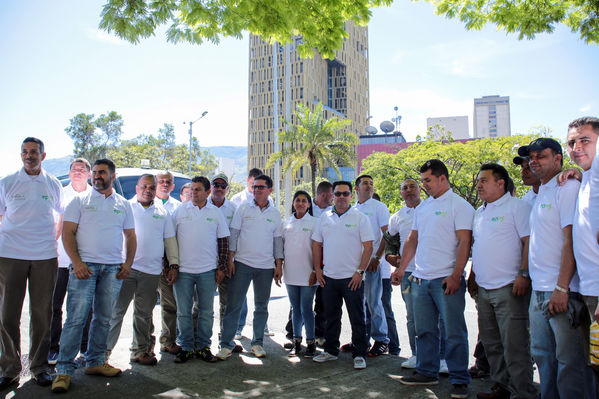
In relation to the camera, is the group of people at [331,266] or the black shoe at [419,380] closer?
the group of people at [331,266]

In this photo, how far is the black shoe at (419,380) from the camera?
4426 mm

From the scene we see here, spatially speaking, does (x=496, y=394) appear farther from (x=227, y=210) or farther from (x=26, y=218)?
(x=26, y=218)

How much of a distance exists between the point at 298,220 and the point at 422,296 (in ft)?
6.56

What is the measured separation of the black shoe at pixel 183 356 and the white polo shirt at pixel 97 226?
1.35 m

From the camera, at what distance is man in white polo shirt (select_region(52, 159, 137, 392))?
434 cm

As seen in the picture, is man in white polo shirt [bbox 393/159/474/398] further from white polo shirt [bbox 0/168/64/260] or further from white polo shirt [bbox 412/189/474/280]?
white polo shirt [bbox 0/168/64/260]

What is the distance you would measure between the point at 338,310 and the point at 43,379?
3283 mm

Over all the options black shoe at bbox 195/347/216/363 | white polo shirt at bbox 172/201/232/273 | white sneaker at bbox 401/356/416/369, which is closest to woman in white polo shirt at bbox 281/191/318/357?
white polo shirt at bbox 172/201/232/273

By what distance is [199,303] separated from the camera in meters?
5.36

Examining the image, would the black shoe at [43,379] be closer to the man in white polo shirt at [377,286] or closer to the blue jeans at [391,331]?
the man in white polo shirt at [377,286]

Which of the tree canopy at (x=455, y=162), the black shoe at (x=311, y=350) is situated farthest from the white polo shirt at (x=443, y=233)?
the tree canopy at (x=455, y=162)

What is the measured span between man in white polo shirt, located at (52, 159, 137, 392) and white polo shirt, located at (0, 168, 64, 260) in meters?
0.23

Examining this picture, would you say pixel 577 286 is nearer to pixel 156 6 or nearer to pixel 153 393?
pixel 153 393

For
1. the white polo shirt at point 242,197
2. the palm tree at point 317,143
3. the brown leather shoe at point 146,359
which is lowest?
the brown leather shoe at point 146,359
